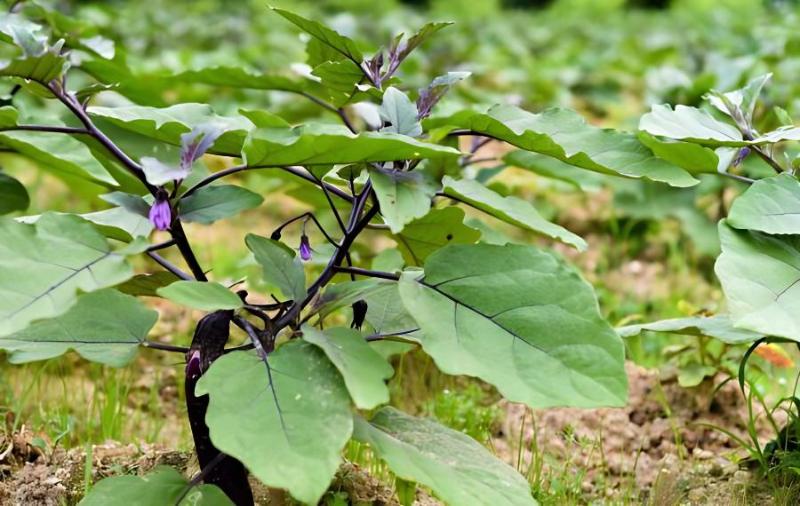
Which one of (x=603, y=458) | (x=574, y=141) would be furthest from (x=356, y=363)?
(x=603, y=458)

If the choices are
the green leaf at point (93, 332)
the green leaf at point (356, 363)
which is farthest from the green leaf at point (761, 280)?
the green leaf at point (93, 332)

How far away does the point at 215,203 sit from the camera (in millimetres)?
1355

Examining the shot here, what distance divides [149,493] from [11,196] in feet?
3.04

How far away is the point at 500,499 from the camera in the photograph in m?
1.22

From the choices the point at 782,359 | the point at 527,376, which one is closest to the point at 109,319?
the point at 527,376

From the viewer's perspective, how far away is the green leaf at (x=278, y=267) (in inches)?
51.2

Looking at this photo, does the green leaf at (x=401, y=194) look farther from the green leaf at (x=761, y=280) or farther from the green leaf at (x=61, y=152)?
the green leaf at (x=61, y=152)

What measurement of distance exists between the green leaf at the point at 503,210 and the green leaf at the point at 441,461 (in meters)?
0.35

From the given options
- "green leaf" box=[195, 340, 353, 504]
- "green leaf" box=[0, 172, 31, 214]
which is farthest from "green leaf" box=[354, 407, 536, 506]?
"green leaf" box=[0, 172, 31, 214]

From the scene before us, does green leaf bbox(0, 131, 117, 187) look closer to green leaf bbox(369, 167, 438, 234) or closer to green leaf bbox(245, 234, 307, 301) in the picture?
green leaf bbox(245, 234, 307, 301)

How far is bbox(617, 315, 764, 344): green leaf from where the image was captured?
1.54m

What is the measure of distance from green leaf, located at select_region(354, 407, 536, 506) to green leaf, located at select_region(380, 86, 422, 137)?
17.3 inches

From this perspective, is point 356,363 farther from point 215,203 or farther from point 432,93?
point 432,93

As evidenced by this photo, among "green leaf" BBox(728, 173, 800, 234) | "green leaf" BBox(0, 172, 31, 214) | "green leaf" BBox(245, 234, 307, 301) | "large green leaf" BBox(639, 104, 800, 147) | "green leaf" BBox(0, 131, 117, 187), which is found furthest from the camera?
"green leaf" BBox(0, 172, 31, 214)
